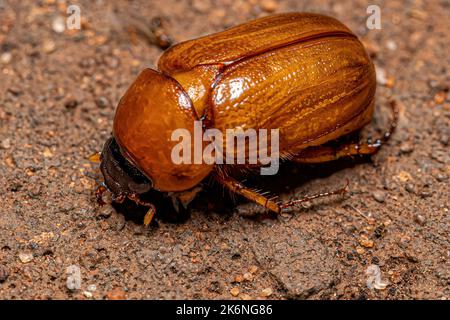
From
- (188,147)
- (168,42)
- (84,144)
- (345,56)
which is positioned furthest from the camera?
(168,42)

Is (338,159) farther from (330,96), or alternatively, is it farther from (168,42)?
(168,42)

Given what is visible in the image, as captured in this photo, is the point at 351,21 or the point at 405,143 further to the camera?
the point at 351,21

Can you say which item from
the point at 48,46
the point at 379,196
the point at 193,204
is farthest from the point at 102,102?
the point at 379,196

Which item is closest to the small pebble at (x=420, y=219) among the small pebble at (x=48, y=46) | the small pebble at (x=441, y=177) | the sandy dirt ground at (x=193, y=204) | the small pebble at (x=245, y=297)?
the sandy dirt ground at (x=193, y=204)

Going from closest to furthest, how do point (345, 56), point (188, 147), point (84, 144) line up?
point (188, 147)
point (345, 56)
point (84, 144)

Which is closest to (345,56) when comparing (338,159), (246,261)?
(338,159)

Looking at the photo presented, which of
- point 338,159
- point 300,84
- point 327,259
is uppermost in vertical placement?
point 300,84

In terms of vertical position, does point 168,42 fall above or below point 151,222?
above

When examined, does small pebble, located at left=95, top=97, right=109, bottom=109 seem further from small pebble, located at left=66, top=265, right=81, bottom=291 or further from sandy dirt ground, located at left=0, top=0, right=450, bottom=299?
small pebble, located at left=66, top=265, right=81, bottom=291
